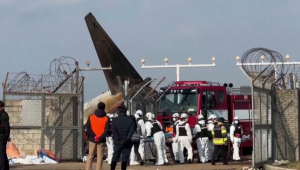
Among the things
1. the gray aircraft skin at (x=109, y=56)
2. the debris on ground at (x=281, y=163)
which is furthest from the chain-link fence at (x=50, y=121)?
the gray aircraft skin at (x=109, y=56)

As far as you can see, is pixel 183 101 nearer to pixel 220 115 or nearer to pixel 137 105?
pixel 220 115

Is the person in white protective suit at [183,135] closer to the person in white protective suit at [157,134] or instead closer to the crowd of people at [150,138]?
the crowd of people at [150,138]

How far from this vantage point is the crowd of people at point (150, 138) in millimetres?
14875

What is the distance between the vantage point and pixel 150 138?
2000 centimetres

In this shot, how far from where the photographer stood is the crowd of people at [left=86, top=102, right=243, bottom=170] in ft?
48.8

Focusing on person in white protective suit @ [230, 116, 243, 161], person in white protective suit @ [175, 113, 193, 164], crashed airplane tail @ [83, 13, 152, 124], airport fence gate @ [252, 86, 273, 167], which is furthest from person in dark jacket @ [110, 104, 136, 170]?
crashed airplane tail @ [83, 13, 152, 124]

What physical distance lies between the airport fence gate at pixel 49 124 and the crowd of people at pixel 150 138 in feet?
3.82

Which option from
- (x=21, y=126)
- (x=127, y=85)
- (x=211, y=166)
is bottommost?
(x=211, y=166)

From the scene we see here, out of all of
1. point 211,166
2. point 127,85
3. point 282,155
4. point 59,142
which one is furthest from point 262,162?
point 59,142

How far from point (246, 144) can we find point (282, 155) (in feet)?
28.8

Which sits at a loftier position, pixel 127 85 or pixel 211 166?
pixel 127 85

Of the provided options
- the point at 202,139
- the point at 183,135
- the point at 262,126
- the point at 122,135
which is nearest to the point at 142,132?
the point at 183,135

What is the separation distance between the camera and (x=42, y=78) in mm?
19578

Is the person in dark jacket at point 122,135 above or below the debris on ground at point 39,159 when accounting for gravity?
above
